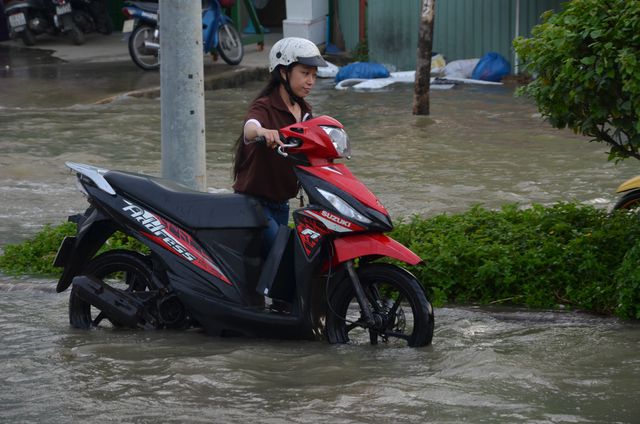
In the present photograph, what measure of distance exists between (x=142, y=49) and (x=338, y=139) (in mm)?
13447

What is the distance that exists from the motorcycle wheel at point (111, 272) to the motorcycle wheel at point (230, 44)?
41.9 ft

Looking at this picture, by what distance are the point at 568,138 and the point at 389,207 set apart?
4.19 meters

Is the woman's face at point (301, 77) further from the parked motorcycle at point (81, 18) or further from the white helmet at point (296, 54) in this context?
the parked motorcycle at point (81, 18)

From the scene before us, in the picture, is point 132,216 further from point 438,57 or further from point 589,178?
point 438,57

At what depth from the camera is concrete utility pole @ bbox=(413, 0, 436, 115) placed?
47.3ft

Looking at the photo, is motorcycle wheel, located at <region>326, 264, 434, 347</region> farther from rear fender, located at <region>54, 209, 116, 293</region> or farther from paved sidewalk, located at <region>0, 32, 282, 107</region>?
paved sidewalk, located at <region>0, 32, 282, 107</region>

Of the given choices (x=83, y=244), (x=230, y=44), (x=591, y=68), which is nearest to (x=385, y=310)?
(x=83, y=244)

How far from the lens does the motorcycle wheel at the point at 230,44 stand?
1859cm

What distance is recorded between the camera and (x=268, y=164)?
5805 mm

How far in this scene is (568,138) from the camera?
1281 centimetres

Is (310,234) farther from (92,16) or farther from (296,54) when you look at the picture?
(92,16)

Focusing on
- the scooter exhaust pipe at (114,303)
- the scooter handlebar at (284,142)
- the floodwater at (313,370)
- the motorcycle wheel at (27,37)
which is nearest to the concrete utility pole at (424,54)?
the floodwater at (313,370)

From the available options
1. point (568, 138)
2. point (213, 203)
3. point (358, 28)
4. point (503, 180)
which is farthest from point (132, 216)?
point (358, 28)

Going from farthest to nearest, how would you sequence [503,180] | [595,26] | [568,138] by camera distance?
[568,138] < [503,180] < [595,26]
